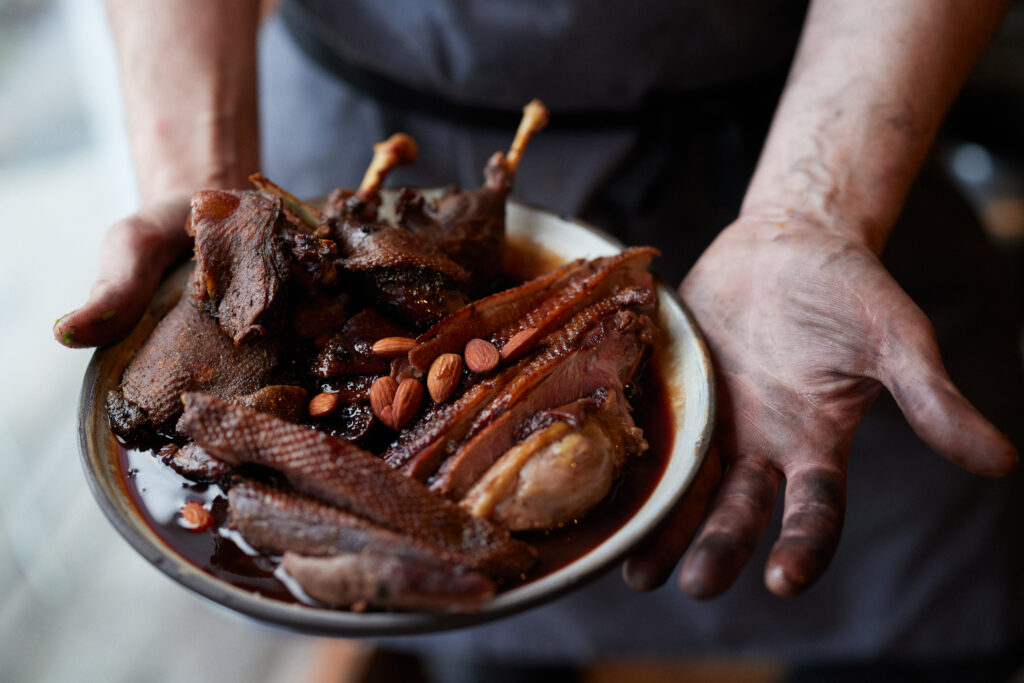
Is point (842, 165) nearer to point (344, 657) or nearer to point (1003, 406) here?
point (1003, 406)

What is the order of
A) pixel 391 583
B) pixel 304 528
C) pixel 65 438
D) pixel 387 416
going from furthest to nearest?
pixel 65 438
pixel 387 416
pixel 304 528
pixel 391 583

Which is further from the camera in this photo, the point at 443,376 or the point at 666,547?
the point at 443,376

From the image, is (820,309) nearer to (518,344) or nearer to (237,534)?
(518,344)

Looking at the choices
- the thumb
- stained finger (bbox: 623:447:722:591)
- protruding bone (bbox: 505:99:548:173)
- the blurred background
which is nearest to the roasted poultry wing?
stained finger (bbox: 623:447:722:591)

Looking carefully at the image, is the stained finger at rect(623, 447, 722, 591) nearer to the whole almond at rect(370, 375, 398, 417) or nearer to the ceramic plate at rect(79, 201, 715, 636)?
the ceramic plate at rect(79, 201, 715, 636)

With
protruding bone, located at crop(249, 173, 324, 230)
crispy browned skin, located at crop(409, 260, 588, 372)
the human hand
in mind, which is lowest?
crispy browned skin, located at crop(409, 260, 588, 372)

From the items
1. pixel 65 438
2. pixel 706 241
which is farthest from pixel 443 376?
pixel 65 438

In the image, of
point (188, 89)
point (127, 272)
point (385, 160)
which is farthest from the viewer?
point (188, 89)

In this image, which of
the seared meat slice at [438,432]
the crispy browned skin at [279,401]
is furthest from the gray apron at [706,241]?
the crispy browned skin at [279,401]
